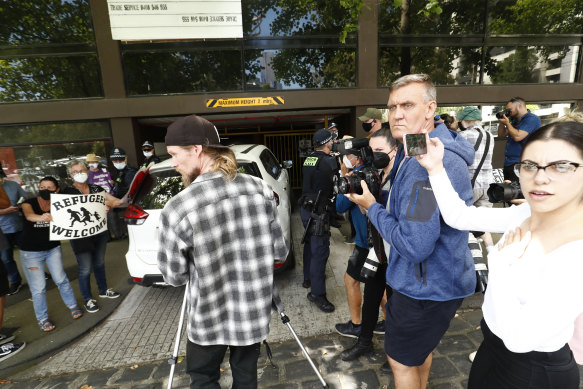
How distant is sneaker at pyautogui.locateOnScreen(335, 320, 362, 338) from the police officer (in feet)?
1.25

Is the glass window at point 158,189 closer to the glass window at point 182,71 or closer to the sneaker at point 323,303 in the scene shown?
the sneaker at point 323,303

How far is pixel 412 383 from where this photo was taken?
1.80m

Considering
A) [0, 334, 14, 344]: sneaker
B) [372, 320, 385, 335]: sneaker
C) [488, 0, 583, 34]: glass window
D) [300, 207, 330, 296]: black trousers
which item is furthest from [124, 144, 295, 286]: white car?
[488, 0, 583, 34]: glass window

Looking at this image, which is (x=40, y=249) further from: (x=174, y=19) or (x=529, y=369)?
(x=174, y=19)

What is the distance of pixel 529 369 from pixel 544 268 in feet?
1.54

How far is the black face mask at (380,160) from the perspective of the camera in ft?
7.25

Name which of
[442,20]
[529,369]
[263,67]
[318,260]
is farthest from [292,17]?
[529,369]

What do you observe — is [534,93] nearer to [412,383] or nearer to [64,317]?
[412,383]

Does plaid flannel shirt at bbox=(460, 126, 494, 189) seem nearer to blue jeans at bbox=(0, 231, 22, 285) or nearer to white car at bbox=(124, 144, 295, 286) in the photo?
white car at bbox=(124, 144, 295, 286)

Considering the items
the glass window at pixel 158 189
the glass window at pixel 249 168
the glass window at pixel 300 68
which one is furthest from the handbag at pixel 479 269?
the glass window at pixel 300 68

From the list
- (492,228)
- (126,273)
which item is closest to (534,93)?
(492,228)

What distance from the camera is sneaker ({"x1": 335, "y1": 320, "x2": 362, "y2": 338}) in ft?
9.95

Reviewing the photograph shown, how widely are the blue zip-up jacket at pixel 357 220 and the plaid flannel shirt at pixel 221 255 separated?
1.12 meters

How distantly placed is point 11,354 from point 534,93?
11.8m
